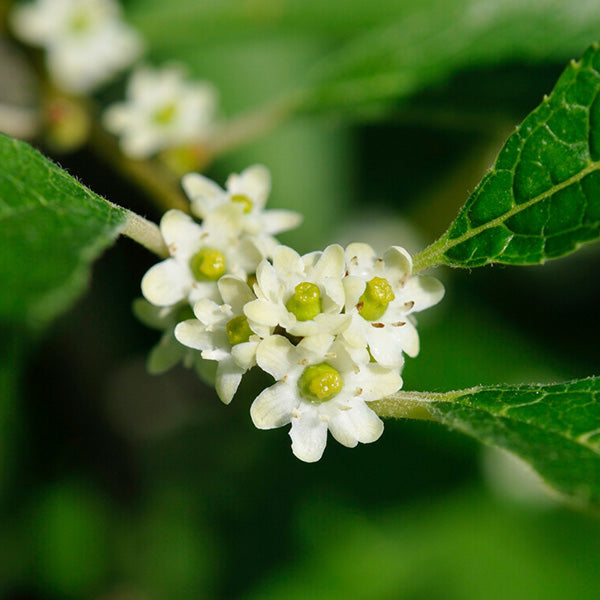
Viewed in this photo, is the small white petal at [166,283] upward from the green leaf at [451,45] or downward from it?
downward

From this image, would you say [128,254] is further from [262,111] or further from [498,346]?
[498,346]

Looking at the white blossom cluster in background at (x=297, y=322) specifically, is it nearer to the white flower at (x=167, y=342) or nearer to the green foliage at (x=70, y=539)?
the white flower at (x=167, y=342)

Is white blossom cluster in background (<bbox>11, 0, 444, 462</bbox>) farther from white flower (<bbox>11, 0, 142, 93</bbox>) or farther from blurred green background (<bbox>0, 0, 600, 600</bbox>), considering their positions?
white flower (<bbox>11, 0, 142, 93</bbox>)

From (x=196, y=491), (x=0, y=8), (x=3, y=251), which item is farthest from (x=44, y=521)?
(x=3, y=251)

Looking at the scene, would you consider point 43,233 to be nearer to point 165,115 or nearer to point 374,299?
point 374,299

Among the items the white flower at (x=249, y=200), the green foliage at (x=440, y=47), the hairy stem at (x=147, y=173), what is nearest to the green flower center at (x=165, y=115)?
the hairy stem at (x=147, y=173)

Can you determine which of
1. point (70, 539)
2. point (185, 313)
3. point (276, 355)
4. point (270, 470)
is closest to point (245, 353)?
point (276, 355)
